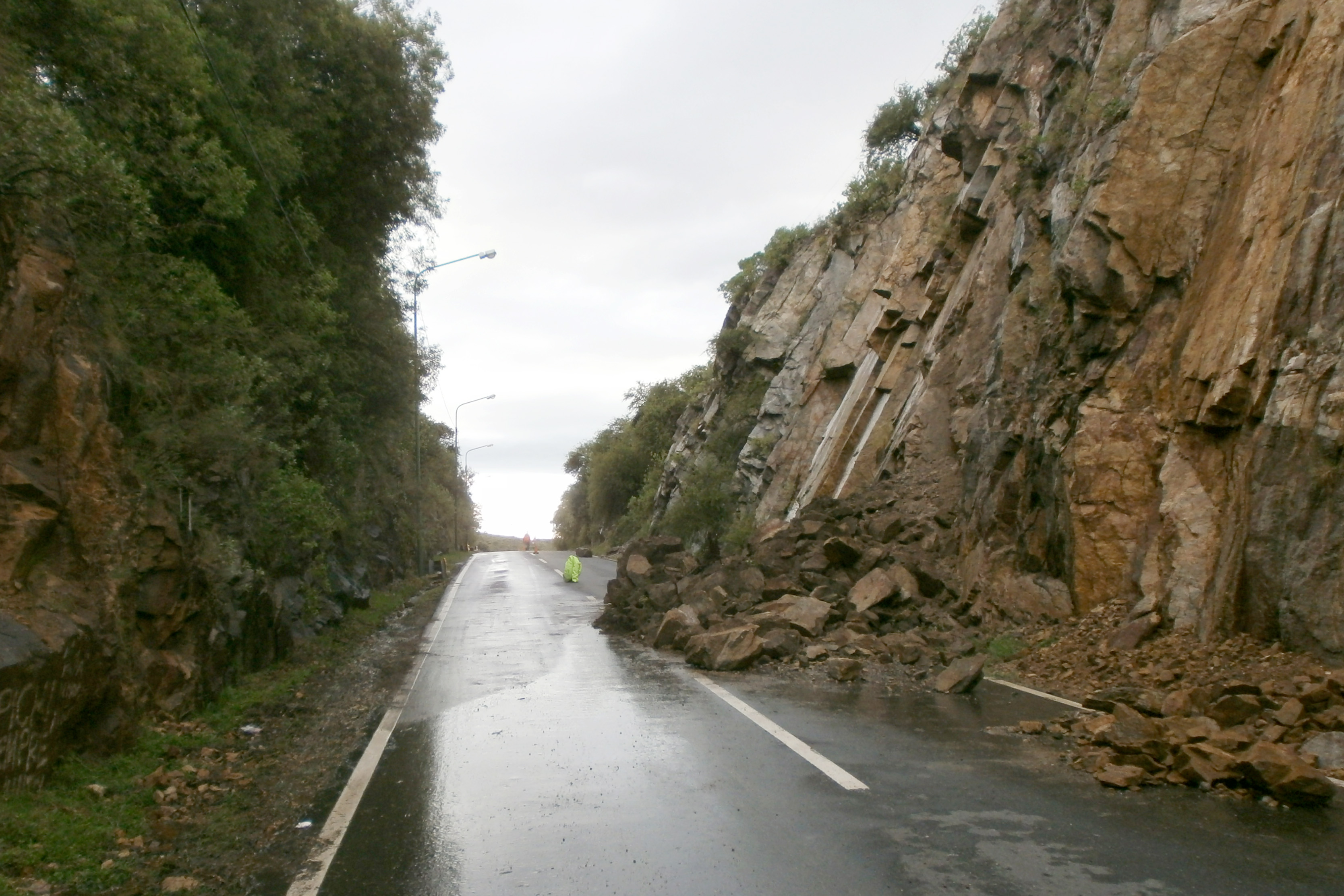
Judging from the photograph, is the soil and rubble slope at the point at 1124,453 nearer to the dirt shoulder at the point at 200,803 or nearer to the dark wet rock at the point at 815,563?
the dark wet rock at the point at 815,563

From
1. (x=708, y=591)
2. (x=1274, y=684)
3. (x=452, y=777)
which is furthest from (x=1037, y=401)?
(x=452, y=777)

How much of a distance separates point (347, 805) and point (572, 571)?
27.6 metres

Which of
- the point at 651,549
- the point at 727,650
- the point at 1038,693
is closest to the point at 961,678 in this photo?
the point at 1038,693

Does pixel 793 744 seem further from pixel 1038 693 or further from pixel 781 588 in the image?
pixel 781 588

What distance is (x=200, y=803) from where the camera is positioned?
23.6 ft

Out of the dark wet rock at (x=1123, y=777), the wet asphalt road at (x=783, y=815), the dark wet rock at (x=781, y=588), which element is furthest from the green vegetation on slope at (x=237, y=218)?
the dark wet rock at (x=1123, y=777)

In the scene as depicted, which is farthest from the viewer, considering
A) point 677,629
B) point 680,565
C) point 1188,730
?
point 680,565

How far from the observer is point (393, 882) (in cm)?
536

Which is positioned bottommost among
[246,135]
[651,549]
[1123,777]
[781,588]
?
[1123,777]

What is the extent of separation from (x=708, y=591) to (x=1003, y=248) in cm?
960

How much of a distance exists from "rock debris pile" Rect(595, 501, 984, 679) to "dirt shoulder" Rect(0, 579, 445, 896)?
5.08 metres

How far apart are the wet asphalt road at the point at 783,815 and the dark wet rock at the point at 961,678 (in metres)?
0.25

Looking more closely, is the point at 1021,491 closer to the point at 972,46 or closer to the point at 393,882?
the point at 393,882

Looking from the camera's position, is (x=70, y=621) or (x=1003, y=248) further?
(x=1003, y=248)
